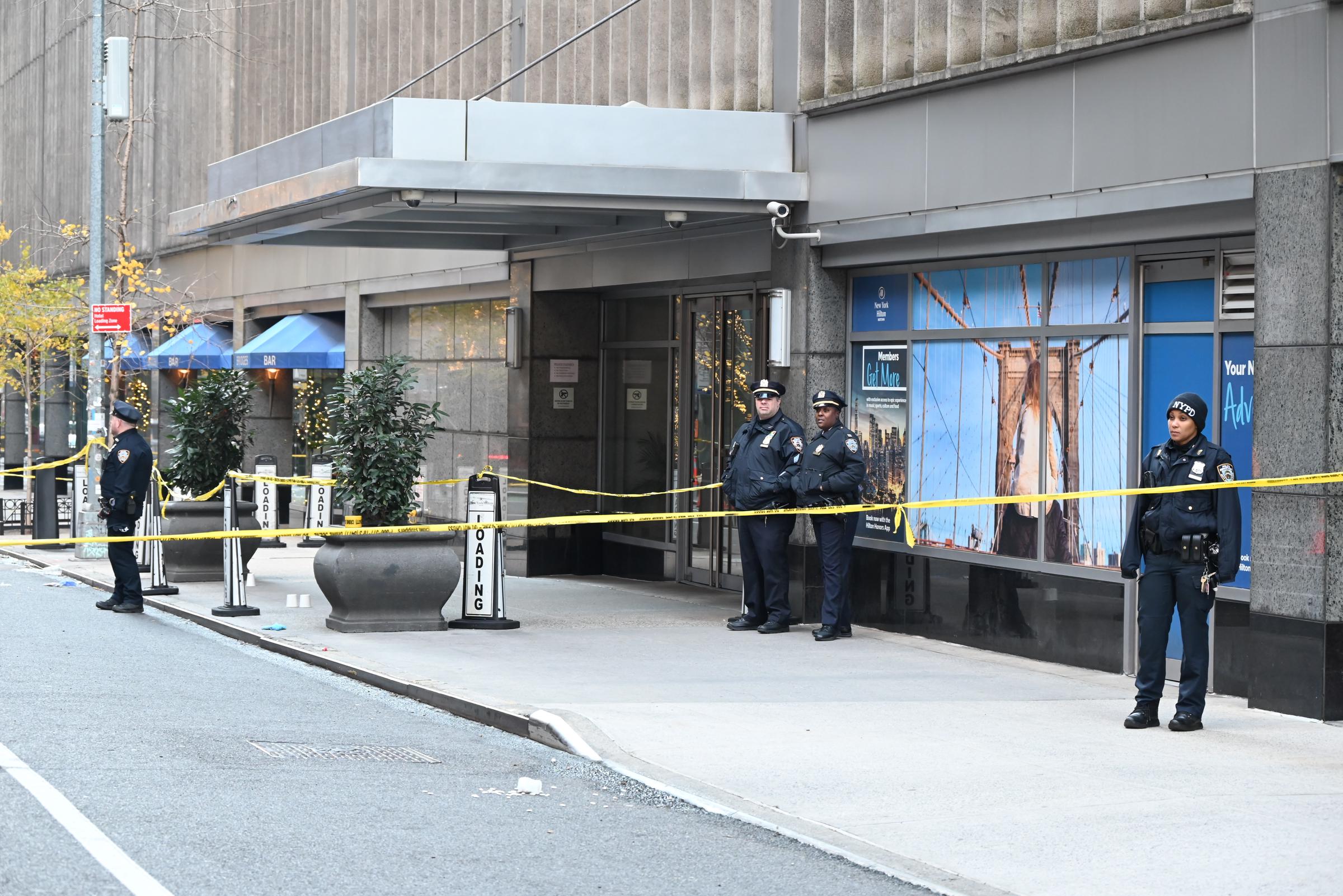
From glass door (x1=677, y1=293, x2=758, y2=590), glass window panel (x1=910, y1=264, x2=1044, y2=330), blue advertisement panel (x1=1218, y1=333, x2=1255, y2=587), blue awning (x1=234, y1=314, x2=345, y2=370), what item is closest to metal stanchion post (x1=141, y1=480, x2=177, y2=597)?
glass door (x1=677, y1=293, x2=758, y2=590)

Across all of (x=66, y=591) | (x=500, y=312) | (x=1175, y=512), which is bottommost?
(x=66, y=591)

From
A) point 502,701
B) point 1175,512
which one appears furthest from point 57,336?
point 1175,512

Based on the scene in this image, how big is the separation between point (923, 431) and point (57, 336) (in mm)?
22027

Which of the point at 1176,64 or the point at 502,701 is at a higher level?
the point at 1176,64

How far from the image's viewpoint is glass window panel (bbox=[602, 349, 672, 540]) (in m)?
18.3

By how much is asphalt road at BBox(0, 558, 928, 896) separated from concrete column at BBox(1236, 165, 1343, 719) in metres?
3.49

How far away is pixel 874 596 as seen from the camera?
563 inches

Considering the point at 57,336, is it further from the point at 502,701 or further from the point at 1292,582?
the point at 1292,582

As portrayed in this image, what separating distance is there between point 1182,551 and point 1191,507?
25 cm

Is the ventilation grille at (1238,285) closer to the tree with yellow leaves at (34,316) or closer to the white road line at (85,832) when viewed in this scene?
the white road line at (85,832)

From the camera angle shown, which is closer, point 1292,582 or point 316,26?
point 1292,582

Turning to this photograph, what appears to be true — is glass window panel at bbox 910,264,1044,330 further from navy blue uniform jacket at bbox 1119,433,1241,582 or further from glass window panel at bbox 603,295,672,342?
glass window panel at bbox 603,295,672,342

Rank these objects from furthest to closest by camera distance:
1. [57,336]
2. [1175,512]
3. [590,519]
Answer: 1. [57,336]
2. [590,519]
3. [1175,512]

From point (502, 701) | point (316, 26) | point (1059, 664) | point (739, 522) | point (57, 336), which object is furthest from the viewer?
point (57, 336)
